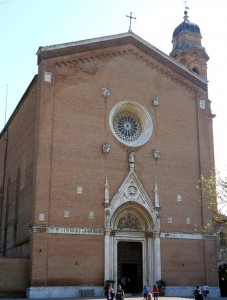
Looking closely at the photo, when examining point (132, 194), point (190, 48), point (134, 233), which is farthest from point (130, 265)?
point (190, 48)

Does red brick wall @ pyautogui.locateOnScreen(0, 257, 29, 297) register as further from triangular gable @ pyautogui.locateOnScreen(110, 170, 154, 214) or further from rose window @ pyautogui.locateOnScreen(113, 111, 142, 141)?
rose window @ pyautogui.locateOnScreen(113, 111, 142, 141)

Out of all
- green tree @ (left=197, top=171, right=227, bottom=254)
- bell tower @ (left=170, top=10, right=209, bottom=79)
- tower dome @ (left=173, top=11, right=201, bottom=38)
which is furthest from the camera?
tower dome @ (left=173, top=11, right=201, bottom=38)

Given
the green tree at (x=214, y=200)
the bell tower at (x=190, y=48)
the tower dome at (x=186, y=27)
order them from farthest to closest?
the tower dome at (x=186, y=27)
the bell tower at (x=190, y=48)
the green tree at (x=214, y=200)

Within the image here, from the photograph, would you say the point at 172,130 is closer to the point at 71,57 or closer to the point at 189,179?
the point at 189,179

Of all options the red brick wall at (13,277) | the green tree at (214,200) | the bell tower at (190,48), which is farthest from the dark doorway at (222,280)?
the bell tower at (190,48)

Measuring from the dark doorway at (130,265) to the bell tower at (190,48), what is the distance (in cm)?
1987

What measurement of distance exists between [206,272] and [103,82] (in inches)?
587

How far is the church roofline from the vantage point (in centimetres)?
3008

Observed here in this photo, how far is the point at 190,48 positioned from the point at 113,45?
13292mm

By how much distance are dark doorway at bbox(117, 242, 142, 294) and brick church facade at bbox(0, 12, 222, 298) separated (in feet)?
0.21

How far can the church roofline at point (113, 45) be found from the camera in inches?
1184

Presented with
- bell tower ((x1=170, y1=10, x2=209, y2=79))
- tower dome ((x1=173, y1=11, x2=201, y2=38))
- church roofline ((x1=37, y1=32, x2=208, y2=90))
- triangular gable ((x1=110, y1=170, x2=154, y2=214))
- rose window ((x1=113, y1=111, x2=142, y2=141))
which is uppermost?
tower dome ((x1=173, y1=11, x2=201, y2=38))

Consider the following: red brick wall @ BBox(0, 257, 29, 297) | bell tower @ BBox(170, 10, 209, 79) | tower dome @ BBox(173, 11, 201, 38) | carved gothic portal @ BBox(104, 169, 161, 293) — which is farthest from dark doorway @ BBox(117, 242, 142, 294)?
tower dome @ BBox(173, 11, 201, 38)

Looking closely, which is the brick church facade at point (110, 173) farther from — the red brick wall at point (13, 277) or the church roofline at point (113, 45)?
the red brick wall at point (13, 277)
